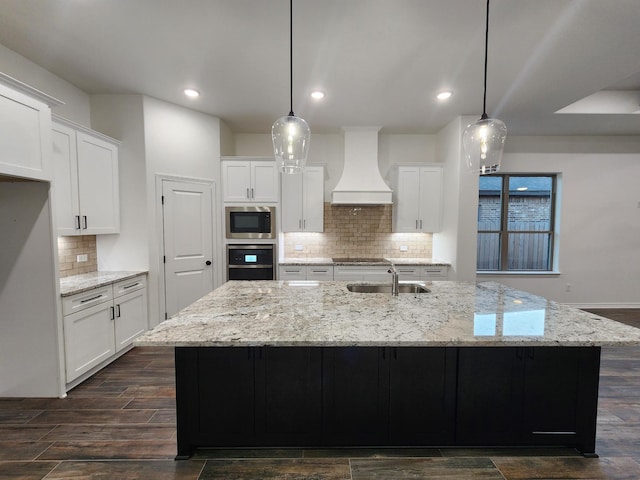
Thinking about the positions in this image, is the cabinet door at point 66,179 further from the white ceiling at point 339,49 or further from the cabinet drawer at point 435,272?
the cabinet drawer at point 435,272

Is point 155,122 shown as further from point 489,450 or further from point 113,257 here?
point 489,450

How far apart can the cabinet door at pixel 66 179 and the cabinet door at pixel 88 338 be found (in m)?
0.82

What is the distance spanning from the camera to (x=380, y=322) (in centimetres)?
175

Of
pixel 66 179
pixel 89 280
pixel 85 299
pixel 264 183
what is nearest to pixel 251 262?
pixel 264 183

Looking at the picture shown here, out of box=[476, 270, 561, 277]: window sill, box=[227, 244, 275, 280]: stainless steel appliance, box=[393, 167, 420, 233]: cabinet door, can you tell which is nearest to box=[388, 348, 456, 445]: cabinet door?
box=[227, 244, 275, 280]: stainless steel appliance

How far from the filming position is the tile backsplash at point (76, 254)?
312cm

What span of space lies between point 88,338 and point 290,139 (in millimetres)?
2631

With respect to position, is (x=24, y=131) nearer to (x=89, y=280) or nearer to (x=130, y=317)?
(x=89, y=280)

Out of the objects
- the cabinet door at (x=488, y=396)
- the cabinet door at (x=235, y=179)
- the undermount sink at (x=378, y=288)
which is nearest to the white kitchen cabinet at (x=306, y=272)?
the cabinet door at (x=235, y=179)

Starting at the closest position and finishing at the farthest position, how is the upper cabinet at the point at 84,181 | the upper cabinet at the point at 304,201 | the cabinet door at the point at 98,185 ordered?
the upper cabinet at the point at 84,181 < the cabinet door at the point at 98,185 < the upper cabinet at the point at 304,201

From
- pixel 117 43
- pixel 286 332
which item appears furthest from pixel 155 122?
pixel 286 332

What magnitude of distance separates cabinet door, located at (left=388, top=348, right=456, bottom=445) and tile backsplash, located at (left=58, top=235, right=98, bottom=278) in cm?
335

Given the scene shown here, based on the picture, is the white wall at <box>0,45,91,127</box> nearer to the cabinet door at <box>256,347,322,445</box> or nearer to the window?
the cabinet door at <box>256,347,322,445</box>

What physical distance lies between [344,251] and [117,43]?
148 inches
